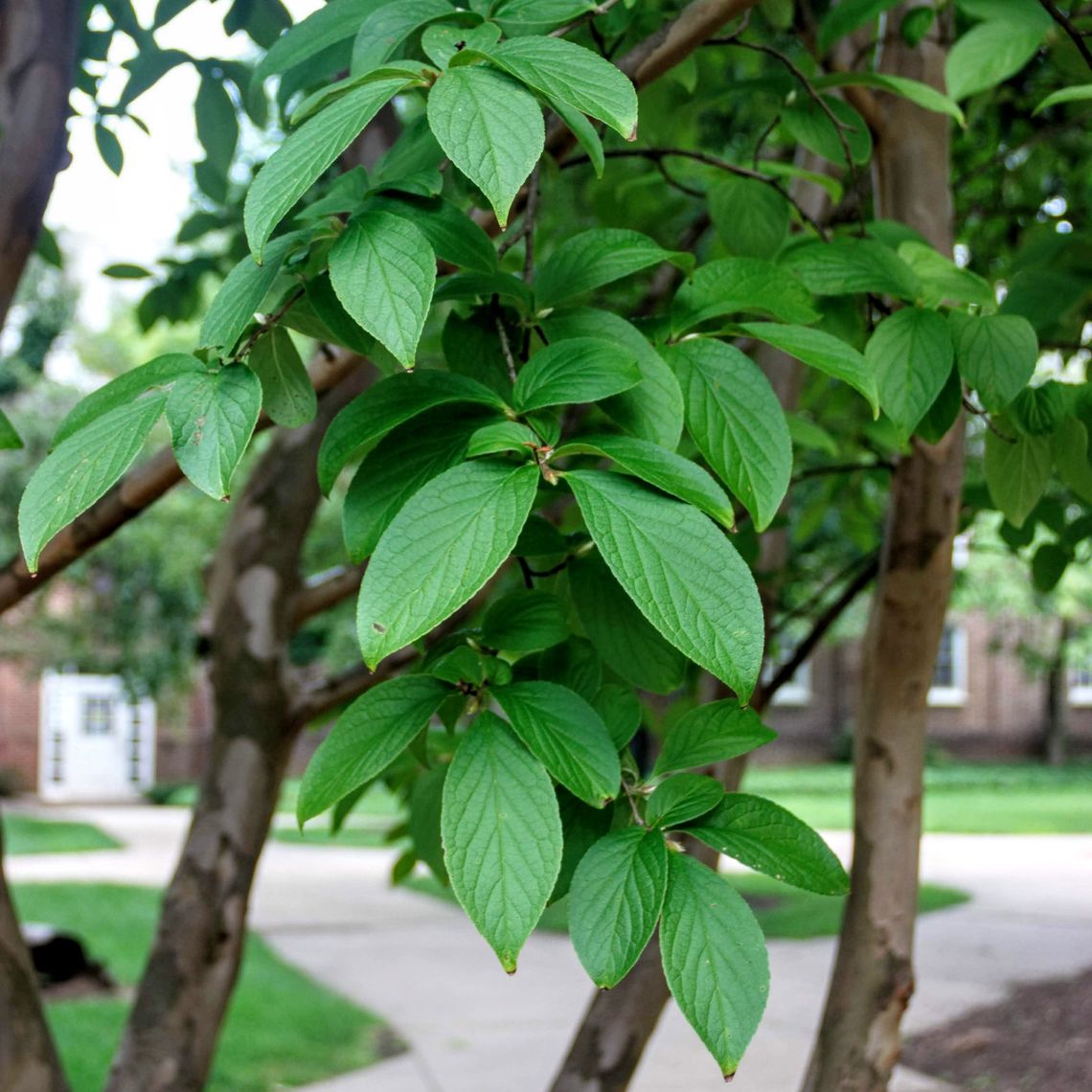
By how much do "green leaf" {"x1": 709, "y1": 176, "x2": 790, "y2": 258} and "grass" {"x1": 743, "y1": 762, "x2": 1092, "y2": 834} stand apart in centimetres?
1141

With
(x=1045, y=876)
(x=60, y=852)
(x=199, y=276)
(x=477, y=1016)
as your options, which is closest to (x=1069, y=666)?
(x=1045, y=876)

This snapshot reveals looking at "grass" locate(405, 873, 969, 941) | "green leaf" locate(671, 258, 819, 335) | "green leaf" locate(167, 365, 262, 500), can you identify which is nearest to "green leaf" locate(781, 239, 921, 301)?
"green leaf" locate(671, 258, 819, 335)

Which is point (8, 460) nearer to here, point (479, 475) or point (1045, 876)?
point (1045, 876)

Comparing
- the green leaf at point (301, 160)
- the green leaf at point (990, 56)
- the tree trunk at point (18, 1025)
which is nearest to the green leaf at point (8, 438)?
the green leaf at point (301, 160)

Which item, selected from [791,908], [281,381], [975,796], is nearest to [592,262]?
[281,381]

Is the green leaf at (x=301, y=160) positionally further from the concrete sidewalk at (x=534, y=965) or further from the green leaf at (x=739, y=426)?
the concrete sidewalk at (x=534, y=965)

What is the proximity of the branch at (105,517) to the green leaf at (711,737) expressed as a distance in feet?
2.47

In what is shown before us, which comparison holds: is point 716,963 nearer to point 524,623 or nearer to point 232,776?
point 524,623

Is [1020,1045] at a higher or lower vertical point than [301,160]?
lower

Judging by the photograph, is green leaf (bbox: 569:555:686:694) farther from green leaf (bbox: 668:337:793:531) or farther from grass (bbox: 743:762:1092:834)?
grass (bbox: 743:762:1092:834)

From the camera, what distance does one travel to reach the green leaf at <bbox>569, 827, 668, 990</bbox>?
712 millimetres

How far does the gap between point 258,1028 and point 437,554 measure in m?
5.64

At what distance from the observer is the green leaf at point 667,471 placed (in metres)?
0.71

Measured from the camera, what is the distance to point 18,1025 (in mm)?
2018
